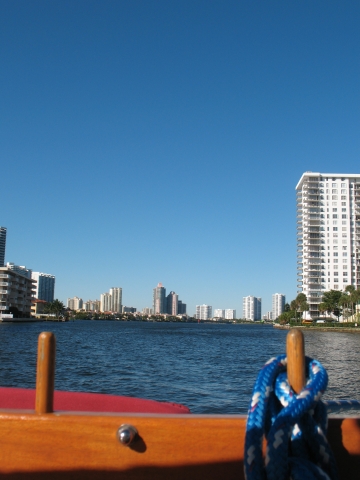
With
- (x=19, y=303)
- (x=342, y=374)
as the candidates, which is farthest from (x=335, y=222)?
(x=342, y=374)

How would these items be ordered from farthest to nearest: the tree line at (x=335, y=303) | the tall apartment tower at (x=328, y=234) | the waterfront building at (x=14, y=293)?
the tall apartment tower at (x=328, y=234)
the waterfront building at (x=14, y=293)
the tree line at (x=335, y=303)

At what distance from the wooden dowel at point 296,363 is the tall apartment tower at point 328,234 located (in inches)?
5120

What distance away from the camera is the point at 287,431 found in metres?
1.75

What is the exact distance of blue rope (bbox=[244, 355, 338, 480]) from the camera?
173 cm

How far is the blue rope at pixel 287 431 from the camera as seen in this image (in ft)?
5.67

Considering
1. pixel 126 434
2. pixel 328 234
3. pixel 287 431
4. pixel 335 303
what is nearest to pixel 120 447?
pixel 126 434

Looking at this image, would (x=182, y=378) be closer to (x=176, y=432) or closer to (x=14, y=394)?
(x=14, y=394)

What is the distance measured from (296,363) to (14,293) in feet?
407

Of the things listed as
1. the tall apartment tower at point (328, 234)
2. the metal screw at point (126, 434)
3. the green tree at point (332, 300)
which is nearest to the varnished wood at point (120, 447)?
the metal screw at point (126, 434)

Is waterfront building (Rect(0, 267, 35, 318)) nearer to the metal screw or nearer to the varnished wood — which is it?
the varnished wood

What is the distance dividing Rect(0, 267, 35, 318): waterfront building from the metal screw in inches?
4584

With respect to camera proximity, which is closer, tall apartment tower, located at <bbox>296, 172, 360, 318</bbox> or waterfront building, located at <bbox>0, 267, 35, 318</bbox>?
waterfront building, located at <bbox>0, 267, 35, 318</bbox>

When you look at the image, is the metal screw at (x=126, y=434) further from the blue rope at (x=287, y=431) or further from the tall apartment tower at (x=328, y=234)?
the tall apartment tower at (x=328, y=234)

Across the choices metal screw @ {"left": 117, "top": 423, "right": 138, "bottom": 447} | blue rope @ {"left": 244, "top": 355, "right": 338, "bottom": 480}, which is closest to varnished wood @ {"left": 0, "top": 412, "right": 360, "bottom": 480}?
metal screw @ {"left": 117, "top": 423, "right": 138, "bottom": 447}
